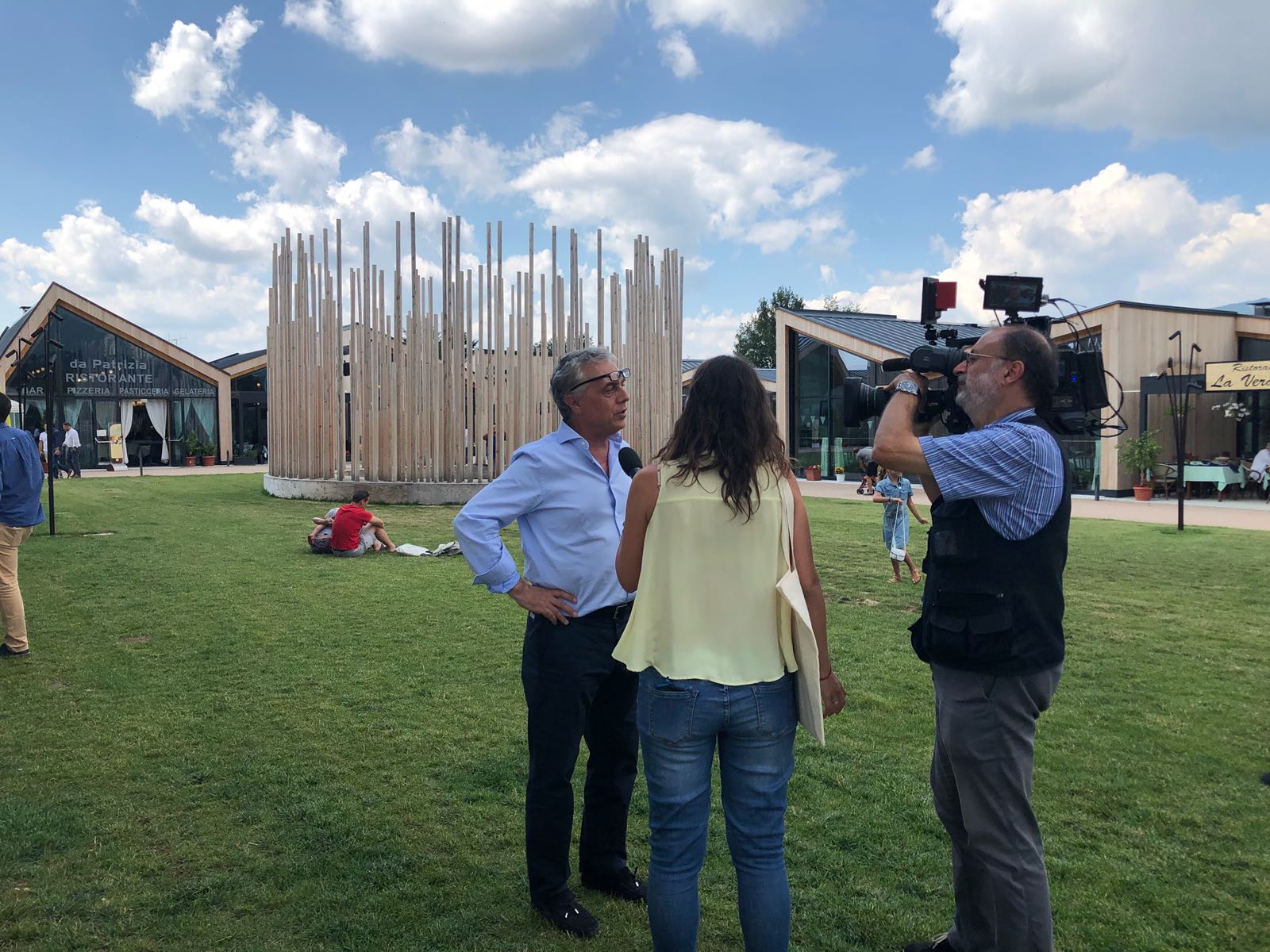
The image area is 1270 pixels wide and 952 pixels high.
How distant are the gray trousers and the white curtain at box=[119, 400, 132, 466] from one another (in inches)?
1459

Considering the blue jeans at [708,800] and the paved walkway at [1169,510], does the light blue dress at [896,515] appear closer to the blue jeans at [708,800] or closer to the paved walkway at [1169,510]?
the paved walkway at [1169,510]

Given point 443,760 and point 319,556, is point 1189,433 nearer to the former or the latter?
point 319,556

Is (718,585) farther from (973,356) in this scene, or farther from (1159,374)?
(1159,374)

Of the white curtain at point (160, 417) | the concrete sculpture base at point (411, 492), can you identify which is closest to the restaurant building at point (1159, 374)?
the concrete sculpture base at point (411, 492)

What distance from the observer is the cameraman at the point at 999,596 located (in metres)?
2.40

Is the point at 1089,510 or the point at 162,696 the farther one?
the point at 1089,510

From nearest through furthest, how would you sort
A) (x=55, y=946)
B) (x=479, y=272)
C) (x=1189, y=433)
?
(x=55, y=946) < (x=479, y=272) < (x=1189, y=433)

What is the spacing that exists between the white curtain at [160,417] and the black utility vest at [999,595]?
37077 mm

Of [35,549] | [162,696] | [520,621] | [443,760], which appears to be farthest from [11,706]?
[35,549]

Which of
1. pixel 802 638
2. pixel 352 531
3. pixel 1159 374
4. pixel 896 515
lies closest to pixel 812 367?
pixel 1159 374

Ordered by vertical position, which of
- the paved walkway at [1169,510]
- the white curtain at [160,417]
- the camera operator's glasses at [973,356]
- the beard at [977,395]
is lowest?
the paved walkway at [1169,510]

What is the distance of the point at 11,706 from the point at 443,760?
8.94ft

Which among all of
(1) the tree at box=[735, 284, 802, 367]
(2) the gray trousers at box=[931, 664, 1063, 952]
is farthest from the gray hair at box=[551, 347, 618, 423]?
(1) the tree at box=[735, 284, 802, 367]

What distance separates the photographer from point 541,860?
3072 millimetres
